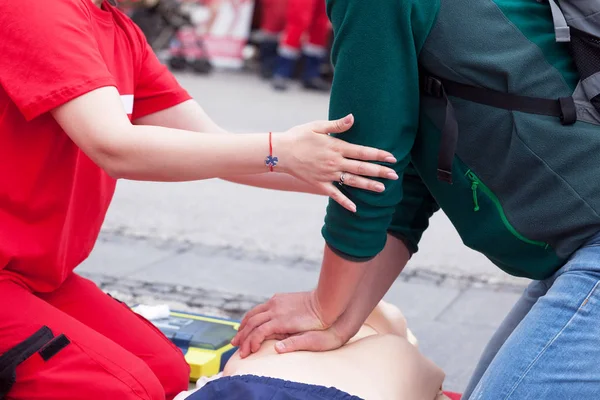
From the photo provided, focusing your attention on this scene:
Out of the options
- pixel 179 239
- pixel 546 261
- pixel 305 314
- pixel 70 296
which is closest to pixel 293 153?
pixel 305 314

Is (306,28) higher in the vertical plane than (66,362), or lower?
lower

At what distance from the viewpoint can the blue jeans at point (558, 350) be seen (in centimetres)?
180

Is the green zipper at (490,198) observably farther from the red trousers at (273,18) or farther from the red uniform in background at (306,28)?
the red trousers at (273,18)

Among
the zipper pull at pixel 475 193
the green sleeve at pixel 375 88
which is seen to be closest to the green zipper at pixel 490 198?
the zipper pull at pixel 475 193

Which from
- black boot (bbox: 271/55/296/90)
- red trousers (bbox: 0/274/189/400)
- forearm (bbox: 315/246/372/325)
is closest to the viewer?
forearm (bbox: 315/246/372/325)

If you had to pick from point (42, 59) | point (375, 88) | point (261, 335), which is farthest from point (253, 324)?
point (42, 59)

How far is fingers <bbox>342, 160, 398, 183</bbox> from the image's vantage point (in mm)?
1877

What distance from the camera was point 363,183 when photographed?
6.20ft

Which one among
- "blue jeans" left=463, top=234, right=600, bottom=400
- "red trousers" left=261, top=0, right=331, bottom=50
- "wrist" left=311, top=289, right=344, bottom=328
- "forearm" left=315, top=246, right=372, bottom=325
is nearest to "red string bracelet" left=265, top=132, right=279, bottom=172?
"forearm" left=315, top=246, right=372, bottom=325

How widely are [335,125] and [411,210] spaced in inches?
21.5

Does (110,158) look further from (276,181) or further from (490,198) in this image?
(490,198)

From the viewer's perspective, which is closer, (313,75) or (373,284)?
(373,284)

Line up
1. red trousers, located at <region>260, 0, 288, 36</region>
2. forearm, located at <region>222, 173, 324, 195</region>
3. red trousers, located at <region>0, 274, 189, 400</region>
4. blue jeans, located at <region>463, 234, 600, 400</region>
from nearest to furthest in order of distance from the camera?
blue jeans, located at <region>463, 234, 600, 400</region> < red trousers, located at <region>0, 274, 189, 400</region> < forearm, located at <region>222, 173, 324, 195</region> < red trousers, located at <region>260, 0, 288, 36</region>

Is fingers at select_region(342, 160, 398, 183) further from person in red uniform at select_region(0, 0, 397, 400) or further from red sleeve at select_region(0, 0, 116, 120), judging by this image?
red sleeve at select_region(0, 0, 116, 120)
